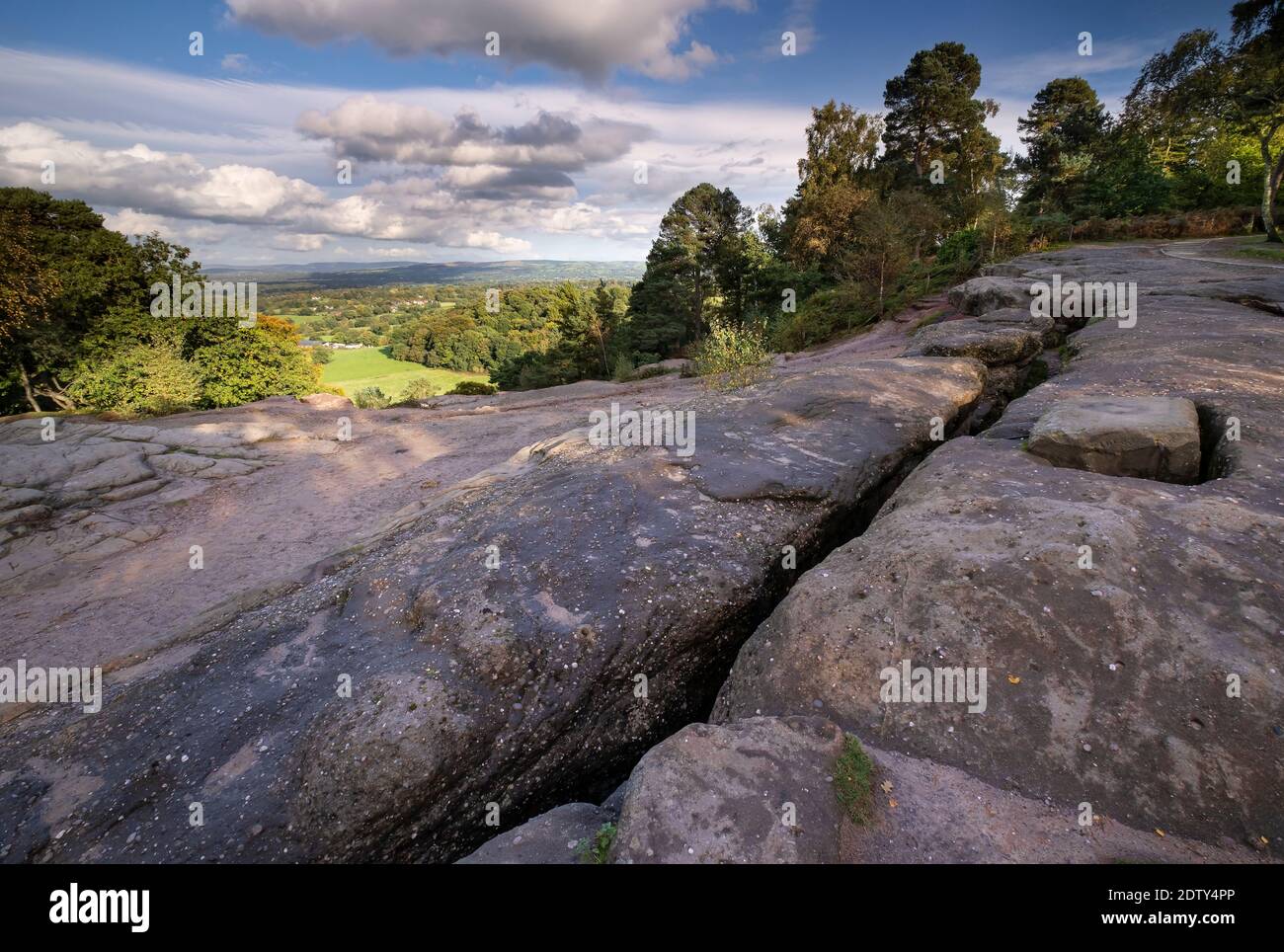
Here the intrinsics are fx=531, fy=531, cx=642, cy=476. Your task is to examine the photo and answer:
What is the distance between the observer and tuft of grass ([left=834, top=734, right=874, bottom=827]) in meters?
3.16

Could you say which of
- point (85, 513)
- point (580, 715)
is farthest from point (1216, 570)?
point (85, 513)

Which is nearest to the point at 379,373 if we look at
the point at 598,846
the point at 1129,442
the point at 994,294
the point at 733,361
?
the point at 733,361

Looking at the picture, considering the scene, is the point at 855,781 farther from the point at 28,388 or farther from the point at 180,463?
the point at 28,388

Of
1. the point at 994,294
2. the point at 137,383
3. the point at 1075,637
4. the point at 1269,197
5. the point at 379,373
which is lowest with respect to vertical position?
the point at 1075,637

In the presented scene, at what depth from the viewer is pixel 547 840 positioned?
3.26 m

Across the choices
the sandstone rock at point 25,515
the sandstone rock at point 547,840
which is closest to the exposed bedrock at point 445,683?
the sandstone rock at point 547,840

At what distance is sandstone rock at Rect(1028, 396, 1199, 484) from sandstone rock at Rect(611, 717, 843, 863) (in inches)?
208

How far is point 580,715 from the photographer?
5.19 meters

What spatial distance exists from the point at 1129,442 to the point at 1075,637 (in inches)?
142

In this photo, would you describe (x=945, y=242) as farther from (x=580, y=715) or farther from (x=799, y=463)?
(x=580, y=715)

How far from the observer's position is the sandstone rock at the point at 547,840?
313cm

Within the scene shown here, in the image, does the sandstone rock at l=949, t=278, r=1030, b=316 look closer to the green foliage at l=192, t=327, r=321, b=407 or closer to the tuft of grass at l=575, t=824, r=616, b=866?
the tuft of grass at l=575, t=824, r=616, b=866

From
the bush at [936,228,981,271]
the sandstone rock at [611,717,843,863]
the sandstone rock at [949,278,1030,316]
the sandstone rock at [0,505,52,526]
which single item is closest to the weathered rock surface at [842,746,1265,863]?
the sandstone rock at [611,717,843,863]

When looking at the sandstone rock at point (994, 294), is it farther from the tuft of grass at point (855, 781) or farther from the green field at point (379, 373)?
the green field at point (379, 373)
